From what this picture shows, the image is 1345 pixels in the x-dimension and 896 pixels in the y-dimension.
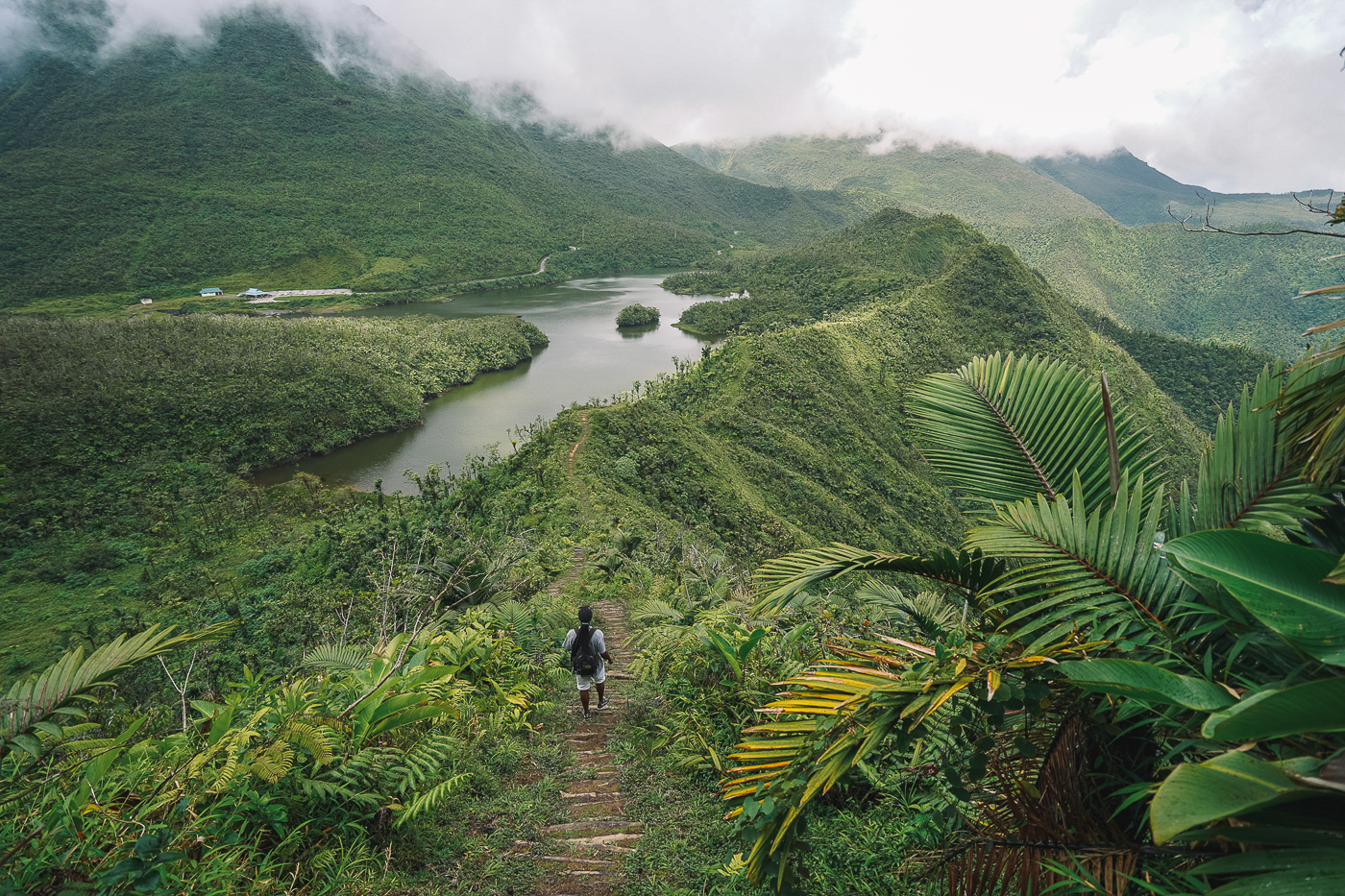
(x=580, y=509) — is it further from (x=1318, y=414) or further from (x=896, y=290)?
(x=896, y=290)

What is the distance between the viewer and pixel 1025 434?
2.21 metres

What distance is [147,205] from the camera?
6531cm

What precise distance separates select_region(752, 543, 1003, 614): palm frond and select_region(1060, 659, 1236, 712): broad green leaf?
551mm

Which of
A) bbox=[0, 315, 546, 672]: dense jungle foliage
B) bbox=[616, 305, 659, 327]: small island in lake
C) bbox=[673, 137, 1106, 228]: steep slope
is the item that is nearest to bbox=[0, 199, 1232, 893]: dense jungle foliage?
bbox=[0, 315, 546, 672]: dense jungle foliage

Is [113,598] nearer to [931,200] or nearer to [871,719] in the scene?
[871,719]

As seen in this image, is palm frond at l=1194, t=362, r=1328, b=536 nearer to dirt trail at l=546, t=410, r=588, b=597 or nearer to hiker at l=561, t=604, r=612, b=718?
hiker at l=561, t=604, r=612, b=718

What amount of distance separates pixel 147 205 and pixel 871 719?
9115 centimetres

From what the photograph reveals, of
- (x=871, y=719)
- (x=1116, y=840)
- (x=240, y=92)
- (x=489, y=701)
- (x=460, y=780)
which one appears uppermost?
(x=240, y=92)

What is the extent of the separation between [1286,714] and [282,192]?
104 meters

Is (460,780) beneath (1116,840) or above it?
beneath

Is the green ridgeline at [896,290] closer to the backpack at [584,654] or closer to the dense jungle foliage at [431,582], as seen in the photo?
the dense jungle foliage at [431,582]

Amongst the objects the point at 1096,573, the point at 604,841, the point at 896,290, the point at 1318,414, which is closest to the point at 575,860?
the point at 604,841

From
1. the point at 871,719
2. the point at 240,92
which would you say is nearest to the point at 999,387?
the point at 871,719

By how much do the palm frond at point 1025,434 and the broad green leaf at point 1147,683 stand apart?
→ 1.12m
